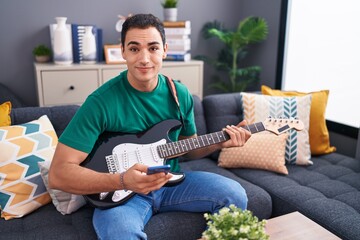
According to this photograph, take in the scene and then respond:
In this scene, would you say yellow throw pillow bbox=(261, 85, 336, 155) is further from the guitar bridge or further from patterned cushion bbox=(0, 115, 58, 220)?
patterned cushion bbox=(0, 115, 58, 220)

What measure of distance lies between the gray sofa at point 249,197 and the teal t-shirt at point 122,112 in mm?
323

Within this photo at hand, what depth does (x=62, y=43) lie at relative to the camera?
8.34 ft

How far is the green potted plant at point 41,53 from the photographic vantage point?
2703mm

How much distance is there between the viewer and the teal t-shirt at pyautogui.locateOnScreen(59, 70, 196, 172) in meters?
1.32

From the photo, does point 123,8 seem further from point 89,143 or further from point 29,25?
point 89,143

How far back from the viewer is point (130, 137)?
1.44 meters

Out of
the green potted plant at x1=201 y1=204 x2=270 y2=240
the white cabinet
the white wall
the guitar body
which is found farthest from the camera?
the white cabinet

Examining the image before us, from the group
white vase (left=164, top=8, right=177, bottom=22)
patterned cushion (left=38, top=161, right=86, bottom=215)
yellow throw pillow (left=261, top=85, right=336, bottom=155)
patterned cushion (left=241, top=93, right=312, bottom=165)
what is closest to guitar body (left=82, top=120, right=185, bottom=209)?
patterned cushion (left=38, top=161, right=86, bottom=215)

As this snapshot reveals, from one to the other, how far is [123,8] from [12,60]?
101 cm

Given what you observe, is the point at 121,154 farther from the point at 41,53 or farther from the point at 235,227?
the point at 41,53

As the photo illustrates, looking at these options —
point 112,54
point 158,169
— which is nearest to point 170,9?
point 112,54

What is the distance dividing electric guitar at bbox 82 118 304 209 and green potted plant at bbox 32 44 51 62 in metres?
1.60

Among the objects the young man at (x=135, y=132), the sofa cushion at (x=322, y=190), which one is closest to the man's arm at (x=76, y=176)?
the young man at (x=135, y=132)

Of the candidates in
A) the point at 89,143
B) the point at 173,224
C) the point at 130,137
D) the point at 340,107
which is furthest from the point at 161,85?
the point at 340,107
